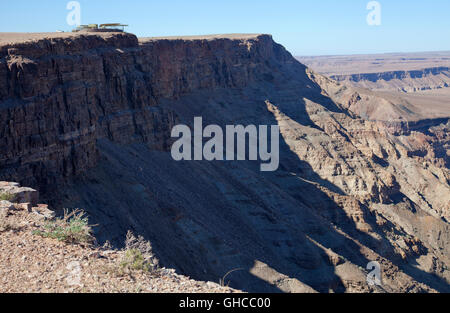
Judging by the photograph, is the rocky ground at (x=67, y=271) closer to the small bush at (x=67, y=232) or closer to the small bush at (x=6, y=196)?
the small bush at (x=67, y=232)

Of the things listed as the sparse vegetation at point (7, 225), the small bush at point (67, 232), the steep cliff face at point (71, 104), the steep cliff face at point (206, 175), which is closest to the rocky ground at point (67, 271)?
the sparse vegetation at point (7, 225)

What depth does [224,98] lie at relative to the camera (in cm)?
6456

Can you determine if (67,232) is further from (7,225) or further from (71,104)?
(71,104)

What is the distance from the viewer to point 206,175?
39719 mm

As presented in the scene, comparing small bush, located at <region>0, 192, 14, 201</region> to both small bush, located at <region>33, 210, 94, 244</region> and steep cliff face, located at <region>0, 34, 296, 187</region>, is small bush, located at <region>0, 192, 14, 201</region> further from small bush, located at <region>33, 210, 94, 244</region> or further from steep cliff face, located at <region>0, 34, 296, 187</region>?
steep cliff face, located at <region>0, 34, 296, 187</region>

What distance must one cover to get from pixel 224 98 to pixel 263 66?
19746mm

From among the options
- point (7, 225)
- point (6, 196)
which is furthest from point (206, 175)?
point (7, 225)

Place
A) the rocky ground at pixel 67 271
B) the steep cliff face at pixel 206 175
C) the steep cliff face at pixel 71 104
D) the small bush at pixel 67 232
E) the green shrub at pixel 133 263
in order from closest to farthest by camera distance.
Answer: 1. the rocky ground at pixel 67 271
2. the green shrub at pixel 133 263
3. the small bush at pixel 67 232
4. the steep cliff face at pixel 71 104
5. the steep cliff face at pixel 206 175

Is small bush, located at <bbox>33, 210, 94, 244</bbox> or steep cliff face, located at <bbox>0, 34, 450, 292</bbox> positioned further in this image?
steep cliff face, located at <bbox>0, 34, 450, 292</bbox>

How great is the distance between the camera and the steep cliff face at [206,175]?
24.8 m

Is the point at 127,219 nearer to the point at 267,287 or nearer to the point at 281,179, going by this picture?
the point at 267,287

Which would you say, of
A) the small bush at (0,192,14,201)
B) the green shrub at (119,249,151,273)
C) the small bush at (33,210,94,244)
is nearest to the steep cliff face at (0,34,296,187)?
the small bush at (0,192,14,201)

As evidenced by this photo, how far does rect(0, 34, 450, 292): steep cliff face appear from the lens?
2477 centimetres
